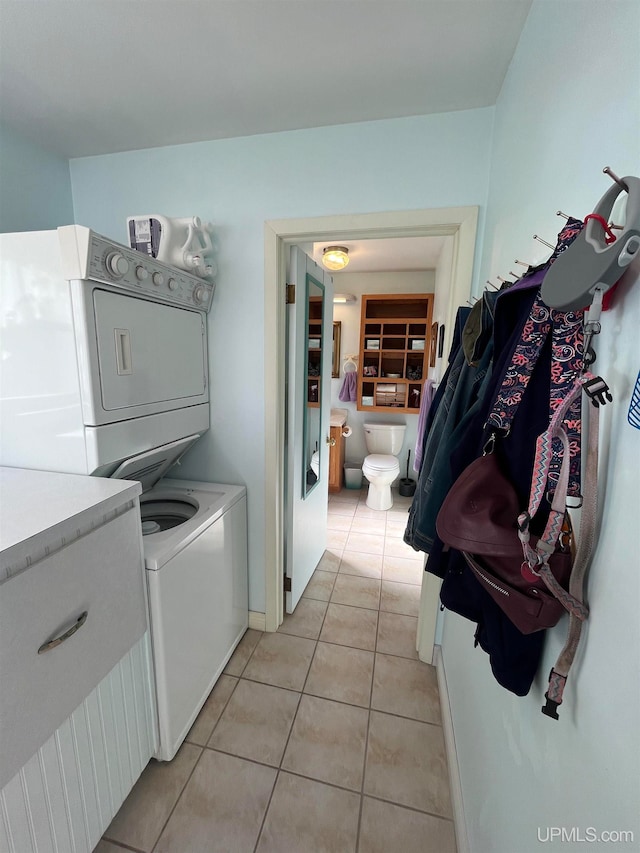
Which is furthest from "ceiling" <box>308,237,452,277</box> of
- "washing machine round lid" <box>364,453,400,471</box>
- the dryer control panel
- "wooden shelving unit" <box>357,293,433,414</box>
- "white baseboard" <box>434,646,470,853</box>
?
"white baseboard" <box>434,646,470,853</box>

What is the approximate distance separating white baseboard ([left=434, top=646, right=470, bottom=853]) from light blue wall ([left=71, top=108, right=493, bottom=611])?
0.99 metres

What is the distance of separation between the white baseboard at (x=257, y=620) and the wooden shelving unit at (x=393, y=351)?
2441 mm

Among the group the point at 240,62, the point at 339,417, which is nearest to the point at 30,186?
the point at 240,62

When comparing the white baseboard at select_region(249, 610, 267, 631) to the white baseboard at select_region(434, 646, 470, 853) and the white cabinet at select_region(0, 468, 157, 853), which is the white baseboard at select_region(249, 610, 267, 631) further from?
the white baseboard at select_region(434, 646, 470, 853)

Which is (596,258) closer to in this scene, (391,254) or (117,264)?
(117,264)

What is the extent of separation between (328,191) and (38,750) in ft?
6.84

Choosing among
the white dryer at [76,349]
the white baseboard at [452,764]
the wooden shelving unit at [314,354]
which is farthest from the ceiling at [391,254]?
the white baseboard at [452,764]

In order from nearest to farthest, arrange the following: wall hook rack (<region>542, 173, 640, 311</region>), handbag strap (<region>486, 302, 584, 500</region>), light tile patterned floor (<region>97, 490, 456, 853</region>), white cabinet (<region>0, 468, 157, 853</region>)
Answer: wall hook rack (<region>542, 173, 640, 311</region>)
handbag strap (<region>486, 302, 584, 500</region>)
white cabinet (<region>0, 468, 157, 853</region>)
light tile patterned floor (<region>97, 490, 456, 853</region>)

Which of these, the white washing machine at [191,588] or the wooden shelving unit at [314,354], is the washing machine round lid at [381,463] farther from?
the white washing machine at [191,588]

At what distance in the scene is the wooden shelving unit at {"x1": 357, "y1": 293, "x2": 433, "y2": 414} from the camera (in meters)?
3.74

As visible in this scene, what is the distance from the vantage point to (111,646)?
108cm

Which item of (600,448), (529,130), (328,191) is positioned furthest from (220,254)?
(600,448)

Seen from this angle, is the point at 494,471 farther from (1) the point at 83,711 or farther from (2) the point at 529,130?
(1) the point at 83,711

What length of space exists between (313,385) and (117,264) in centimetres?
131
